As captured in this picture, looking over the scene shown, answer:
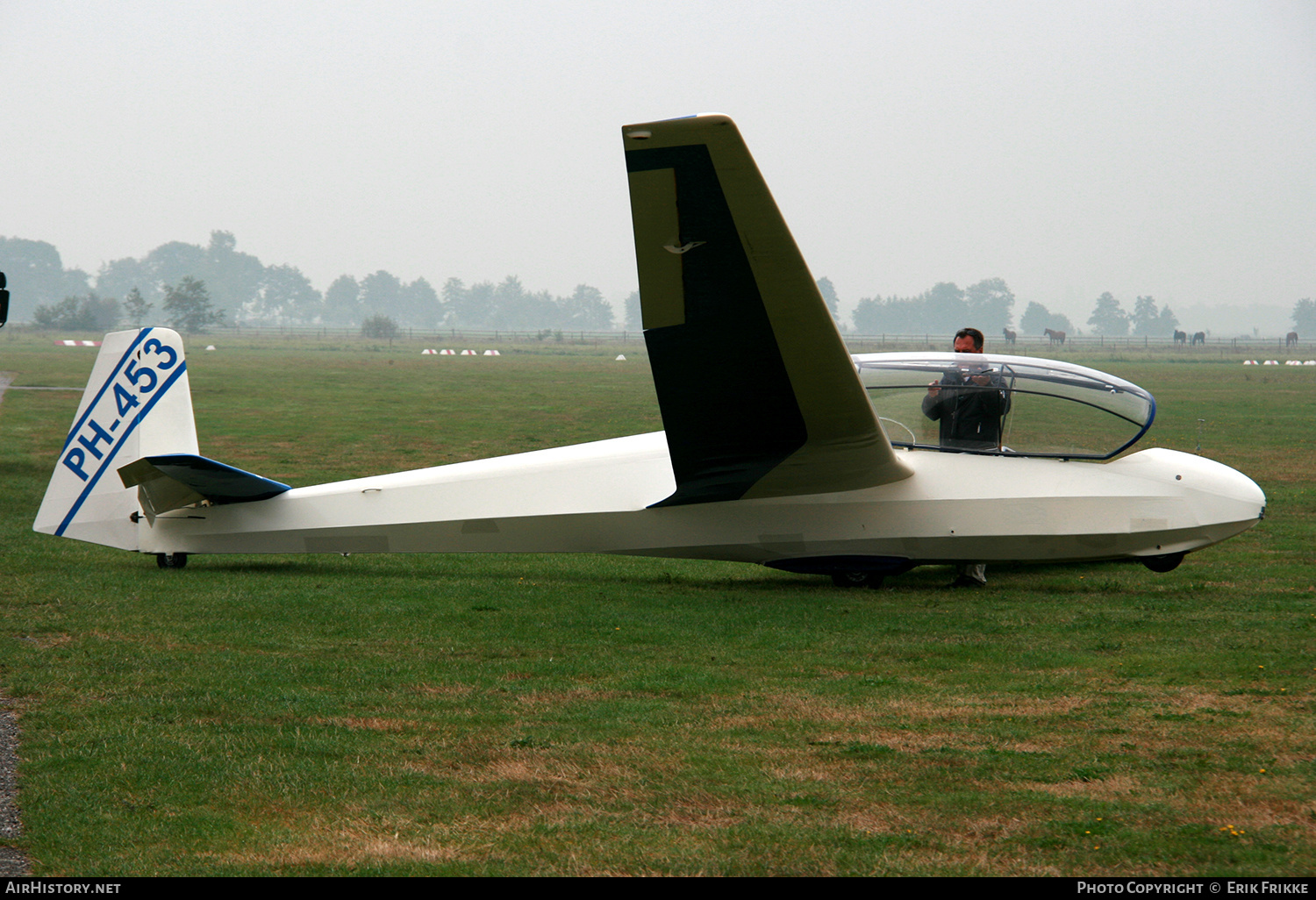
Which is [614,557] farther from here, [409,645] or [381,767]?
[381,767]

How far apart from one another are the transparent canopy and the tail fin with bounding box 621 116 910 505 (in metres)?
0.66

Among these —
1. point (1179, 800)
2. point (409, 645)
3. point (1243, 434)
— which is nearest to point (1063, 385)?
point (1179, 800)

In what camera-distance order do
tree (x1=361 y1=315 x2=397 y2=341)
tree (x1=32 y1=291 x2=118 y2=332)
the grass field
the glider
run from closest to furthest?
the grass field → the glider → tree (x1=32 y1=291 x2=118 y2=332) → tree (x1=361 y1=315 x2=397 y2=341)

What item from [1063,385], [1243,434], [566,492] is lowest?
[1243,434]

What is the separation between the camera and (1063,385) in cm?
952

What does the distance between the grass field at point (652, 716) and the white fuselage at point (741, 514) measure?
43 centimetres

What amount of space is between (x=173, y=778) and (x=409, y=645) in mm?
2922

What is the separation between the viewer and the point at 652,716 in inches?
241

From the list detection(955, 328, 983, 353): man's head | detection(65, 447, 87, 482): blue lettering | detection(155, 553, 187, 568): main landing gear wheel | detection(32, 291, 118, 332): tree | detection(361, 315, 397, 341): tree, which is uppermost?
detection(32, 291, 118, 332): tree

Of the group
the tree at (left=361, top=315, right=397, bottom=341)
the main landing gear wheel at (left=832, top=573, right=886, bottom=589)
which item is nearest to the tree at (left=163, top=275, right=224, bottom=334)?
the tree at (left=361, top=315, right=397, bottom=341)

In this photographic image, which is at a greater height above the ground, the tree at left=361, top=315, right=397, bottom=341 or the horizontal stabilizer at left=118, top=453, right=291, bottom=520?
the tree at left=361, top=315, right=397, bottom=341

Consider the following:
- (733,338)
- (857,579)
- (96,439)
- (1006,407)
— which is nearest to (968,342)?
(1006,407)

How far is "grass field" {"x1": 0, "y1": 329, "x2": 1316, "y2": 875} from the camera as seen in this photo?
171 inches

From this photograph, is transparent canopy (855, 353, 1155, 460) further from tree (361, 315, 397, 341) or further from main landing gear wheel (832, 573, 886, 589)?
tree (361, 315, 397, 341)
